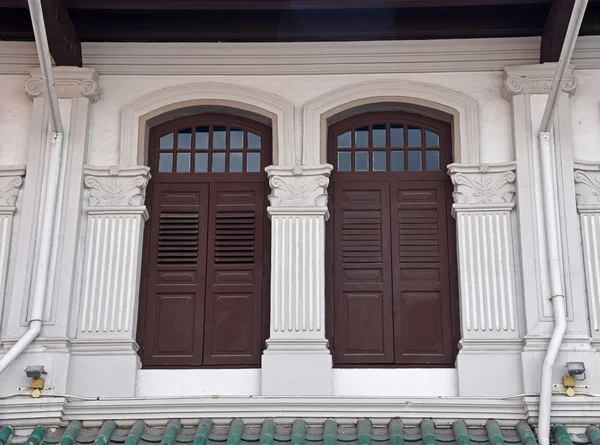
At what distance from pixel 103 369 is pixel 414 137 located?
385 cm

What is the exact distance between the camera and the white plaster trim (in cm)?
991

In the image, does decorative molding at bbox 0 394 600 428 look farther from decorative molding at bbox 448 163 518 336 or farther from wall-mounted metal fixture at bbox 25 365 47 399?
decorative molding at bbox 448 163 518 336

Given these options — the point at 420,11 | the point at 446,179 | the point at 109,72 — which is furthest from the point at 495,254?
the point at 109,72

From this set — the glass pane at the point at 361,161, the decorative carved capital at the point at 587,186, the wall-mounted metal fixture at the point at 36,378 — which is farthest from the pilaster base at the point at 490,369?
the wall-mounted metal fixture at the point at 36,378

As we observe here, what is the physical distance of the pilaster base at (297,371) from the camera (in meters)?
10.2

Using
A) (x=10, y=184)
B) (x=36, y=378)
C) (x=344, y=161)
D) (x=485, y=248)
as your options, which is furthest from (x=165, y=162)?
(x=485, y=248)

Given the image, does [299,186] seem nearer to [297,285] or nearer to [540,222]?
[297,285]

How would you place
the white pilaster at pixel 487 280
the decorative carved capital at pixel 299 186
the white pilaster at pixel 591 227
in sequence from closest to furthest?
the white pilaster at pixel 487 280
the white pilaster at pixel 591 227
the decorative carved capital at pixel 299 186

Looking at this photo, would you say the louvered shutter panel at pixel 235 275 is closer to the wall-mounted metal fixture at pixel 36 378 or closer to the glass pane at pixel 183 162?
the glass pane at pixel 183 162

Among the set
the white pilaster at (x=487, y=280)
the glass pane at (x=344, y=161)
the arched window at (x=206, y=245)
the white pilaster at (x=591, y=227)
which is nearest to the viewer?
the white pilaster at (x=487, y=280)

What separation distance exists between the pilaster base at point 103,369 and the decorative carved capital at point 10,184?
1.59 meters

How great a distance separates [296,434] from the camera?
9.56 m

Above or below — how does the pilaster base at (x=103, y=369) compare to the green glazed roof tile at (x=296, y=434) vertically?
above

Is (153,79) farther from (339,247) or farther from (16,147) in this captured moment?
(339,247)
